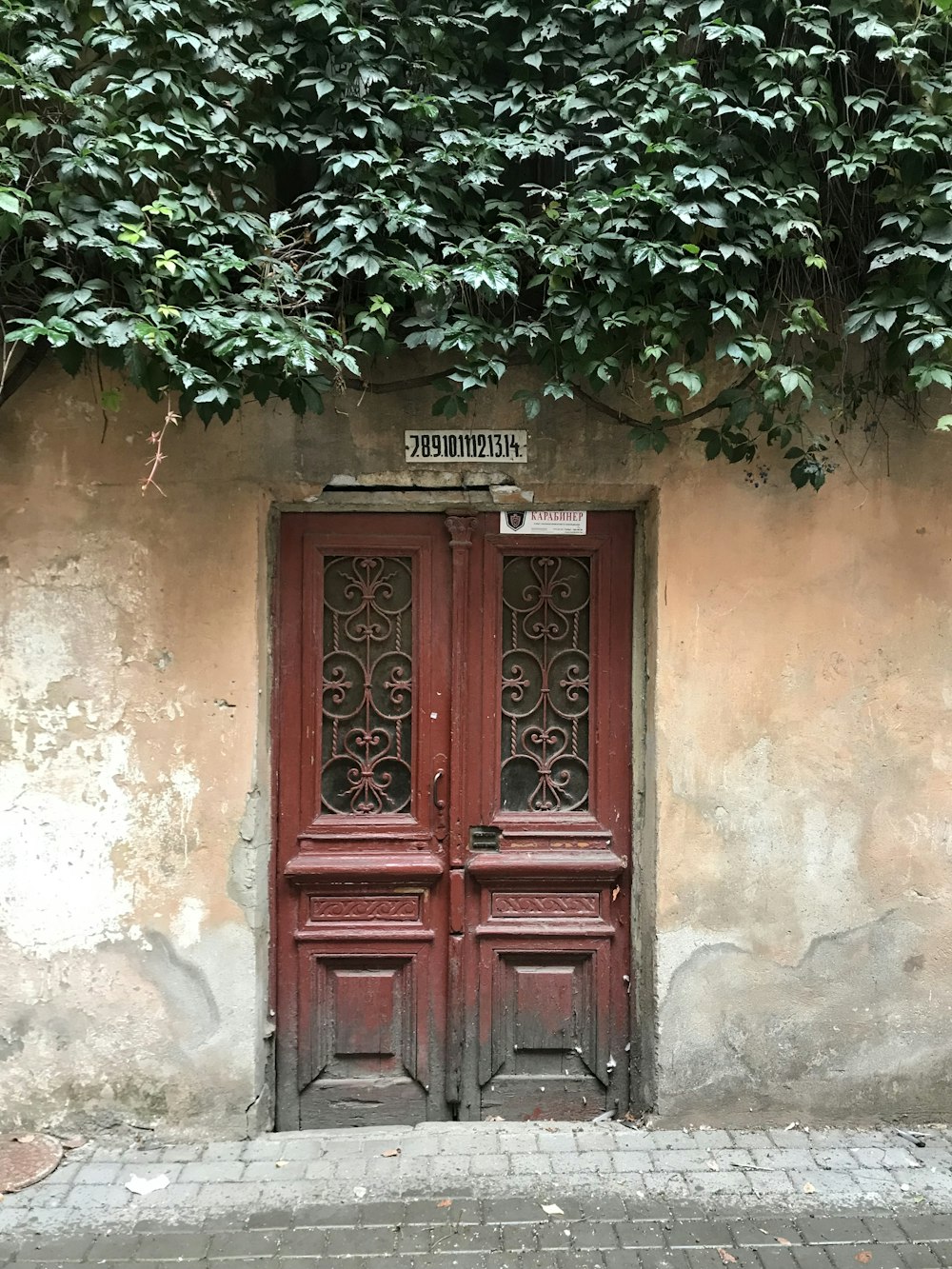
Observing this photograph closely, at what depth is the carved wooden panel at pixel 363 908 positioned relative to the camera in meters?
4.06

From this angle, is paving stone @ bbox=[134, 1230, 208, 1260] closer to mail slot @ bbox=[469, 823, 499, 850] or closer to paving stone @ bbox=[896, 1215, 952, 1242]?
mail slot @ bbox=[469, 823, 499, 850]

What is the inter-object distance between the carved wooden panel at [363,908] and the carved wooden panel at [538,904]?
362mm

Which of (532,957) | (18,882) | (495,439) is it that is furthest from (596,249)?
(18,882)

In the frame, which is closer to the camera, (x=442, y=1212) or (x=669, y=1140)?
(x=442, y=1212)

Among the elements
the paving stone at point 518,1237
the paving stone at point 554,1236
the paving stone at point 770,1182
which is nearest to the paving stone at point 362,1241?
the paving stone at point 518,1237

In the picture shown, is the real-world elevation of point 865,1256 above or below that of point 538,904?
below

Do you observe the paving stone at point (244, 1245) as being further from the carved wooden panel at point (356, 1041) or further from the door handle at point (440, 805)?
the door handle at point (440, 805)

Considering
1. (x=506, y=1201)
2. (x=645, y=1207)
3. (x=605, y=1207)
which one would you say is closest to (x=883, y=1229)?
(x=645, y=1207)

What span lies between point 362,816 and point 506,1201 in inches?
61.4

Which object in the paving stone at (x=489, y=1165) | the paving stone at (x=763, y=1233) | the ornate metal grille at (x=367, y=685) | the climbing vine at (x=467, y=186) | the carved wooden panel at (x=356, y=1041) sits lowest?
the paving stone at (x=763, y=1233)

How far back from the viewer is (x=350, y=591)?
4.07 m

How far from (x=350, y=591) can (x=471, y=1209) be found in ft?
7.93

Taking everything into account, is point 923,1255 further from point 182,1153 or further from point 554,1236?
point 182,1153

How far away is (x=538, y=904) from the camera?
4.11 m
